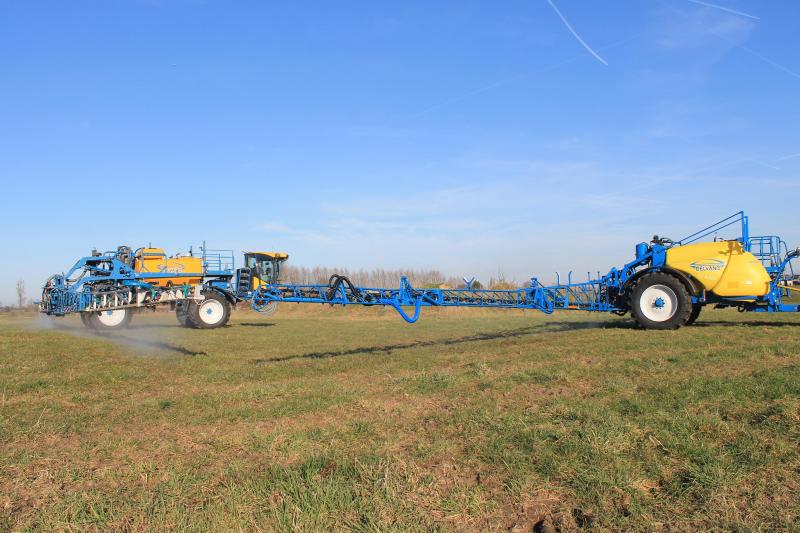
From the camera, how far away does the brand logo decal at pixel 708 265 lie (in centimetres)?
1534

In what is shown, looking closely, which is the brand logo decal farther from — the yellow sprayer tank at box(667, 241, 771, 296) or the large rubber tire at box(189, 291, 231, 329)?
the large rubber tire at box(189, 291, 231, 329)

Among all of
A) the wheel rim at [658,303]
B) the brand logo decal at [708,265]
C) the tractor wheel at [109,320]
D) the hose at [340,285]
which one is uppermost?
the brand logo decal at [708,265]

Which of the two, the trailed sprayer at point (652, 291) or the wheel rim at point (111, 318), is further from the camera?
the wheel rim at point (111, 318)

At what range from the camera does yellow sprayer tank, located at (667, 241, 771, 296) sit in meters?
15.2

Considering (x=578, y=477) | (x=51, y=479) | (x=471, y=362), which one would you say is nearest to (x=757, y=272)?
(x=471, y=362)

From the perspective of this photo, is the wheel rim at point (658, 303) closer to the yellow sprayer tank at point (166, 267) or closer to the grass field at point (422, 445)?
the grass field at point (422, 445)

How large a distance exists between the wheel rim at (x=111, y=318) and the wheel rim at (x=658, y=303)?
20.9 metres

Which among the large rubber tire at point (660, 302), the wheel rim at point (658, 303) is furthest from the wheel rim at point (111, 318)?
the wheel rim at point (658, 303)

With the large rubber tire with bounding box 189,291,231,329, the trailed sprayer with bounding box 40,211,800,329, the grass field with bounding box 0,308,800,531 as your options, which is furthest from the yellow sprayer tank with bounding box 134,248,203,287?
the grass field with bounding box 0,308,800,531

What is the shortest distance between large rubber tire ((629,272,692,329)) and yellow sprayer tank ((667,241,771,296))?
590 millimetres

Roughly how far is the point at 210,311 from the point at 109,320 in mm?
4291

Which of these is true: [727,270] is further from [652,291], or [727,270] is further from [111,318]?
[111,318]

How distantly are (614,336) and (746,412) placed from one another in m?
8.20

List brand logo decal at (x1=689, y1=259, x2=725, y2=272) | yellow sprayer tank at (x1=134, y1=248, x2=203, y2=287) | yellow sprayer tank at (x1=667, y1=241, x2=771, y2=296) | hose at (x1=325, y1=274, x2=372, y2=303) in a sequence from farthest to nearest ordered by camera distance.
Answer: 1. yellow sprayer tank at (x1=134, y1=248, x2=203, y2=287)
2. brand logo decal at (x1=689, y1=259, x2=725, y2=272)
3. yellow sprayer tank at (x1=667, y1=241, x2=771, y2=296)
4. hose at (x1=325, y1=274, x2=372, y2=303)
